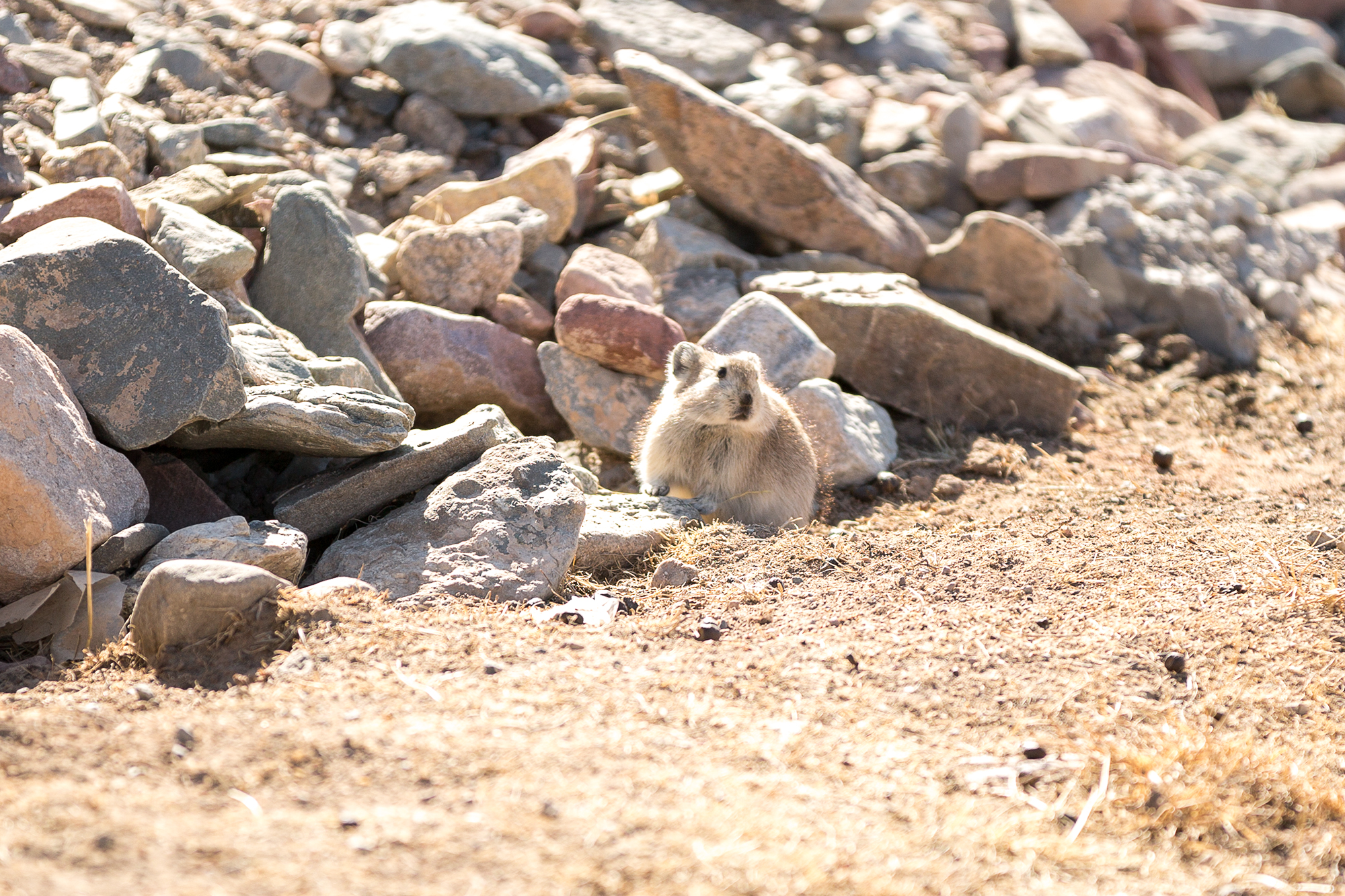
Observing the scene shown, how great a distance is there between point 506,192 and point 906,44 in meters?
7.02

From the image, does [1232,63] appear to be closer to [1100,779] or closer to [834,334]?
[834,334]

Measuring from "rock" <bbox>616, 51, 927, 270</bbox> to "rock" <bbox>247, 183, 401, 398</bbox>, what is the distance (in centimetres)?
311

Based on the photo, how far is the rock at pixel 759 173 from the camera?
8742 millimetres

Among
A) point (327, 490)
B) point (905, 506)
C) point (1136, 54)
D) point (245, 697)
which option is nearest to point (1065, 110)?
point (1136, 54)

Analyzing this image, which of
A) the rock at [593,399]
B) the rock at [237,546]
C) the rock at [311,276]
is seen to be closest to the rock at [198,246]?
the rock at [311,276]

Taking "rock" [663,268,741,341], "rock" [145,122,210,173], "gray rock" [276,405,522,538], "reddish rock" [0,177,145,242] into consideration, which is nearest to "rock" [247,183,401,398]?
"reddish rock" [0,177,145,242]

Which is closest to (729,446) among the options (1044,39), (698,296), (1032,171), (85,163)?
(698,296)

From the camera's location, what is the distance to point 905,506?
6.98 metres

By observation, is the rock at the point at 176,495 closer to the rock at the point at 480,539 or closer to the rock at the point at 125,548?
the rock at the point at 125,548

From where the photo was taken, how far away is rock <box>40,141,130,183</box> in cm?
683

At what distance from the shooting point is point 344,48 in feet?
32.1

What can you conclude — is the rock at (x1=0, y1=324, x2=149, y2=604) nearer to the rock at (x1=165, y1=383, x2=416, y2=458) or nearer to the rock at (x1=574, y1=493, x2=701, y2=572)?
the rock at (x1=165, y1=383, x2=416, y2=458)

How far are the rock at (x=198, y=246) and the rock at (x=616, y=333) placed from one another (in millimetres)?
2108

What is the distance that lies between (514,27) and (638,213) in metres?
3.42
